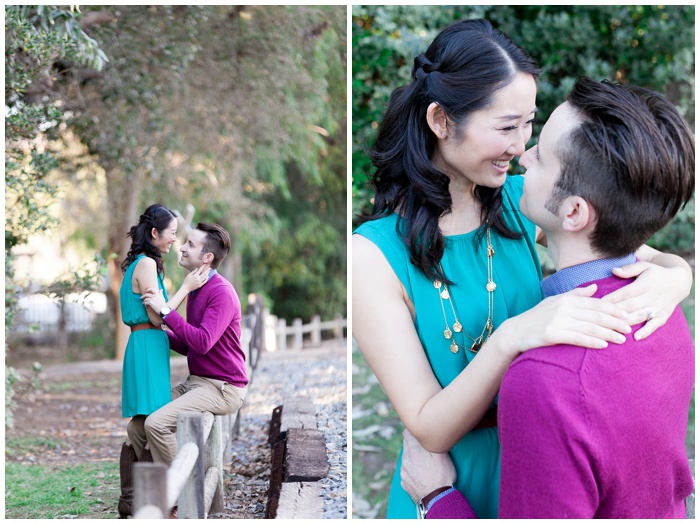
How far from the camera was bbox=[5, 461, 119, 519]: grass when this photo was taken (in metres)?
3.49

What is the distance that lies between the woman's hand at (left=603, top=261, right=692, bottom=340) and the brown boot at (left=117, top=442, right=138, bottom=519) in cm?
280

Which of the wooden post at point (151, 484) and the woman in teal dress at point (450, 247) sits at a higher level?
the woman in teal dress at point (450, 247)

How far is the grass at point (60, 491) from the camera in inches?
137

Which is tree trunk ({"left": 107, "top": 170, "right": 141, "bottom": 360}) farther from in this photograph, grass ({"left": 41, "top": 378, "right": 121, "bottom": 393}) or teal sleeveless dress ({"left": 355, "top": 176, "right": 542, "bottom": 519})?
teal sleeveless dress ({"left": 355, "top": 176, "right": 542, "bottom": 519})

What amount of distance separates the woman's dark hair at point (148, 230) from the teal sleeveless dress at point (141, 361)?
0.21ft

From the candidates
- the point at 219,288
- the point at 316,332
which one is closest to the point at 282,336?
the point at 316,332

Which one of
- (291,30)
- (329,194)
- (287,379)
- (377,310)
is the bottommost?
(287,379)

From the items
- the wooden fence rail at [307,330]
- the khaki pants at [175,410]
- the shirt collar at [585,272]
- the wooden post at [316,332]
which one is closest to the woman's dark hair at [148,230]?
the khaki pants at [175,410]

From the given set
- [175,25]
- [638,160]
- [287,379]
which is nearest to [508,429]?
[638,160]

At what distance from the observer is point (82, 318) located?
14750 mm

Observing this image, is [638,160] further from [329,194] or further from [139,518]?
[329,194]

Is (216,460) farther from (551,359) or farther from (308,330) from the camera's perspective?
(308,330)

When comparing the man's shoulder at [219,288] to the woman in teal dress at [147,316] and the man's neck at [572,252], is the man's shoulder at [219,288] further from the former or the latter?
the man's neck at [572,252]

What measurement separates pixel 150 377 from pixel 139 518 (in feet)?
5.75
